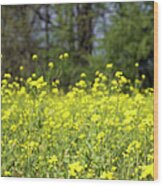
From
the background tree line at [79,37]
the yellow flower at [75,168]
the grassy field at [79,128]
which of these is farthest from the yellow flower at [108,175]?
the background tree line at [79,37]

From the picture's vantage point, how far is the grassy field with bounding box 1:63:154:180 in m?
4.58

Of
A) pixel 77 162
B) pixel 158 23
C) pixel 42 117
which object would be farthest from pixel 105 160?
pixel 158 23

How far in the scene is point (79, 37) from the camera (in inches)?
184

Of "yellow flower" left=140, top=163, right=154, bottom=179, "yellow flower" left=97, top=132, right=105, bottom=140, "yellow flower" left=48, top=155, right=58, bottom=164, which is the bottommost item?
"yellow flower" left=140, top=163, right=154, bottom=179

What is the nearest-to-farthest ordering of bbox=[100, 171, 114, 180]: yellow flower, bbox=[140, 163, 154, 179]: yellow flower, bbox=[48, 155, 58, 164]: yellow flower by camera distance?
bbox=[140, 163, 154, 179]: yellow flower < bbox=[100, 171, 114, 180]: yellow flower < bbox=[48, 155, 58, 164]: yellow flower

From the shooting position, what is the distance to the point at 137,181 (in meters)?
4.55

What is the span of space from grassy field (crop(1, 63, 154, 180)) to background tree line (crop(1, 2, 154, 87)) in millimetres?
64

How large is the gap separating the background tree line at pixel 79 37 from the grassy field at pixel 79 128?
0.06 m

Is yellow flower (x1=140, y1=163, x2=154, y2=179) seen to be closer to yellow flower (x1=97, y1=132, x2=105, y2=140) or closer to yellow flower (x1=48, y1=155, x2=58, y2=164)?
yellow flower (x1=97, y1=132, x2=105, y2=140)

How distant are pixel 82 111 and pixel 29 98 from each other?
0.36m

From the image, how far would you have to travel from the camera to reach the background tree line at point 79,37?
178 inches

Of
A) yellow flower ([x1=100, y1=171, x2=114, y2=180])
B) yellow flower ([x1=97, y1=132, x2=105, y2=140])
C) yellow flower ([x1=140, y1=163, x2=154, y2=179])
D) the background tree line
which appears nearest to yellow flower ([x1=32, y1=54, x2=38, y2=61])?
the background tree line

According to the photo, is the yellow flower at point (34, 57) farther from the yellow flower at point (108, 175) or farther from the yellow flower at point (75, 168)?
the yellow flower at point (108, 175)

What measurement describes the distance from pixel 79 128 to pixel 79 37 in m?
0.56
